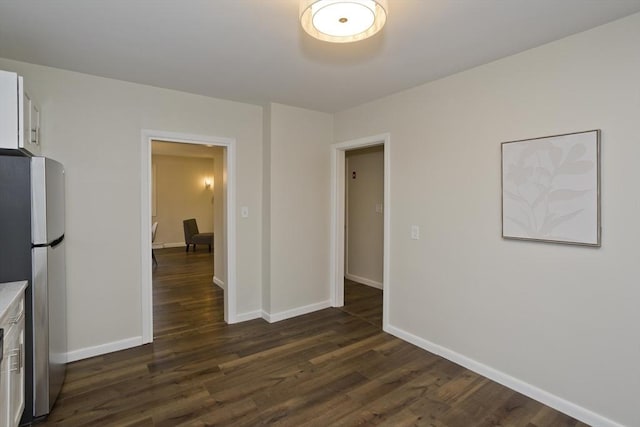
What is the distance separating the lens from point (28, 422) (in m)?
1.96

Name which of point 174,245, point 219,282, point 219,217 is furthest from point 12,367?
point 174,245

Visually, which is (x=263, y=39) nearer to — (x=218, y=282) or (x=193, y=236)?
(x=218, y=282)

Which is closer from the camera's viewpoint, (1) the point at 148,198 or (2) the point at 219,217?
(1) the point at 148,198

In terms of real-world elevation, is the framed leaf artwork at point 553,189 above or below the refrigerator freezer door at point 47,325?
above

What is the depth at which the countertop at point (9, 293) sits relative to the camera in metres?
1.53

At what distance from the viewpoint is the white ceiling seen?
6.00 ft

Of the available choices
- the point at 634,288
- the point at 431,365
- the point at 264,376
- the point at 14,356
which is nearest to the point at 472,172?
the point at 634,288

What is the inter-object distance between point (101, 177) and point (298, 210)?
1.99 meters

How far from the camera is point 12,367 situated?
1.66 meters

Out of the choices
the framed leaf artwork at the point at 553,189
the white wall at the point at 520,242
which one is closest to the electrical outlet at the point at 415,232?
the white wall at the point at 520,242

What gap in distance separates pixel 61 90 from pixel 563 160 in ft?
12.7

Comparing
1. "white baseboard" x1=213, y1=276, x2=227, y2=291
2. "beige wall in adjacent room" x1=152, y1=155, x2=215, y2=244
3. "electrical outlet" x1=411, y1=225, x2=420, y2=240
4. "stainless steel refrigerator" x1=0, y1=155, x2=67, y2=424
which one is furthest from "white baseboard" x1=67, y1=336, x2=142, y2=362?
"beige wall in adjacent room" x1=152, y1=155, x2=215, y2=244

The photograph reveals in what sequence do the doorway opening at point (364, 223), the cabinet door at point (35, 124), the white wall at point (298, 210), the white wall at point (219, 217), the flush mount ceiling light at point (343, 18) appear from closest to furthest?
the flush mount ceiling light at point (343, 18) → the cabinet door at point (35, 124) → the white wall at point (298, 210) → the white wall at point (219, 217) → the doorway opening at point (364, 223)

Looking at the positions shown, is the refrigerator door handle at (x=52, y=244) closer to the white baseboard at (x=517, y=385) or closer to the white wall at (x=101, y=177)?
the white wall at (x=101, y=177)
